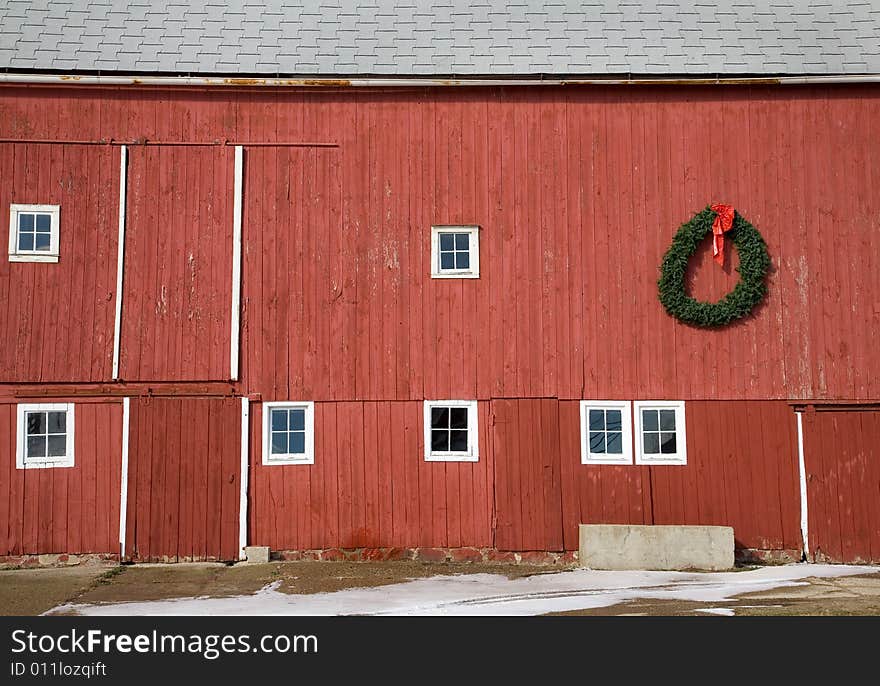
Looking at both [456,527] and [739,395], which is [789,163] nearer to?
[739,395]

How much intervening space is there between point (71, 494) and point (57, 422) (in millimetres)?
1039

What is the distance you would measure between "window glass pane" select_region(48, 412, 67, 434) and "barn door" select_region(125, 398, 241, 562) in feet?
3.13

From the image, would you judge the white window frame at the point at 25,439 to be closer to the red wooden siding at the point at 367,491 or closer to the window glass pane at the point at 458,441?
the red wooden siding at the point at 367,491

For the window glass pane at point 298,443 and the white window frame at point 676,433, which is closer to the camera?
the white window frame at point 676,433

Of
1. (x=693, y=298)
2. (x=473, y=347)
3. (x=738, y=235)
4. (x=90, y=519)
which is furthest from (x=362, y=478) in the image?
(x=738, y=235)

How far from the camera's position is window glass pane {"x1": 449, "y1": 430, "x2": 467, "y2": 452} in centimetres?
1460

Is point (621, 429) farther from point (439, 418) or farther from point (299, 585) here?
point (299, 585)

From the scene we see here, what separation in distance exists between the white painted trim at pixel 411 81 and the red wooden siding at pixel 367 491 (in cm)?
469

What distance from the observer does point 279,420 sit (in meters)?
14.6

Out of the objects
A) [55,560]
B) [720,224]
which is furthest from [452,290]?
[55,560]

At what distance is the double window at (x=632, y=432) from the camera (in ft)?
47.5

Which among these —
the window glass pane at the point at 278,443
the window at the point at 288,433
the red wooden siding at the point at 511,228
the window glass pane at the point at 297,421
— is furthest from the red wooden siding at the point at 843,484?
the window glass pane at the point at 278,443

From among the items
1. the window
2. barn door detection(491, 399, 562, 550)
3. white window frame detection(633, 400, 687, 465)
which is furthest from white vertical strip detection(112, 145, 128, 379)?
white window frame detection(633, 400, 687, 465)

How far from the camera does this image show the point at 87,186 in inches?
579
